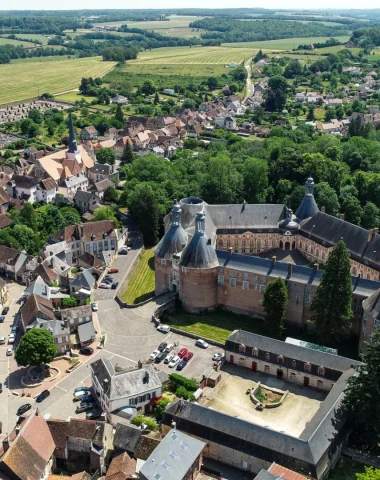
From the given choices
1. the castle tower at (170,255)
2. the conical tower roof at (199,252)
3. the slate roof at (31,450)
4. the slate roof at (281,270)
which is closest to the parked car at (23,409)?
the slate roof at (31,450)

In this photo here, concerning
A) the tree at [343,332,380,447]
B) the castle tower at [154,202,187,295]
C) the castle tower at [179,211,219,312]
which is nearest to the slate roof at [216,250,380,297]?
the castle tower at [179,211,219,312]

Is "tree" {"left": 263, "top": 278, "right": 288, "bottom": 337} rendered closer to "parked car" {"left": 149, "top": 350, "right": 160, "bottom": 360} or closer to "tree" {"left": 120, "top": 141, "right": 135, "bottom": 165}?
"parked car" {"left": 149, "top": 350, "right": 160, "bottom": 360}

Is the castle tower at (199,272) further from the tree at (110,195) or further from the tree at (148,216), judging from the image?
the tree at (110,195)

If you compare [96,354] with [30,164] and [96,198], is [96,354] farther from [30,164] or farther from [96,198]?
[30,164]

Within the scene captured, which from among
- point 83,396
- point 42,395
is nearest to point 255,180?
point 83,396

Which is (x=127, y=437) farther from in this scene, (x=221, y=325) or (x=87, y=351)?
(x=221, y=325)

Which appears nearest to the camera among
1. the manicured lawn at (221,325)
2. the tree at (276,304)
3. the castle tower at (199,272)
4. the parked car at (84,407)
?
the parked car at (84,407)
